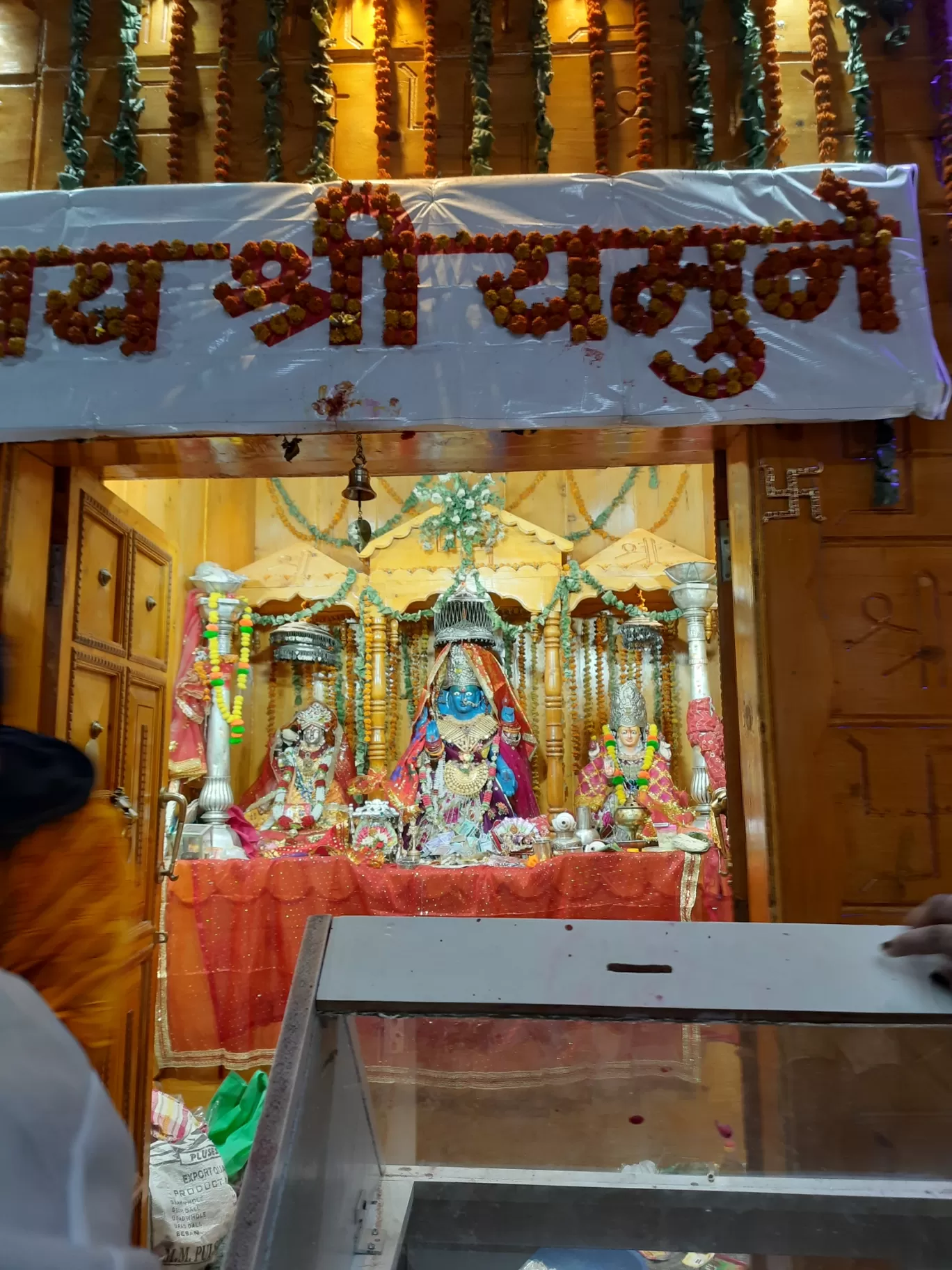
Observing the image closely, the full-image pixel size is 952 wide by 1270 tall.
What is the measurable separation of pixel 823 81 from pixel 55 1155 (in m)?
2.78

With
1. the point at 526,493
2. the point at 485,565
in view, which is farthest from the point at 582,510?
the point at 485,565

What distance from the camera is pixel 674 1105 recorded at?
111 centimetres

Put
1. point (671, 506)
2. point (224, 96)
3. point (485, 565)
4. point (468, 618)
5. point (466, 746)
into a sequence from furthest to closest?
point (671, 506), point (485, 565), point (468, 618), point (466, 746), point (224, 96)

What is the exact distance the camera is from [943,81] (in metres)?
2.18

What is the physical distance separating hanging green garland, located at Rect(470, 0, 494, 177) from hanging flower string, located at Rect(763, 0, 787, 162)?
0.76 meters

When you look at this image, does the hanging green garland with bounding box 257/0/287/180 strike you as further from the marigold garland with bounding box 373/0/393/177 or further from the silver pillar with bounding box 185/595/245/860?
the silver pillar with bounding box 185/595/245/860

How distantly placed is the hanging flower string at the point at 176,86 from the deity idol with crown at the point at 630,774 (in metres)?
4.18

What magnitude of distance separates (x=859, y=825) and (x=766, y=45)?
6.99 feet

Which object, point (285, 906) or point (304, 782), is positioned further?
point (304, 782)

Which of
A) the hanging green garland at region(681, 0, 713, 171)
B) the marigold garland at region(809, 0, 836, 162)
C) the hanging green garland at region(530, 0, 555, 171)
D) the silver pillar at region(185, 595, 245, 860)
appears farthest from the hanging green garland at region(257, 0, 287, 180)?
the silver pillar at region(185, 595, 245, 860)

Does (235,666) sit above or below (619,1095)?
above

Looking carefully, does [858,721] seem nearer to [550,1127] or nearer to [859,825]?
[859,825]

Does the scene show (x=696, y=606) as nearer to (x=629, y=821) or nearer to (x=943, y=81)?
(x=629, y=821)

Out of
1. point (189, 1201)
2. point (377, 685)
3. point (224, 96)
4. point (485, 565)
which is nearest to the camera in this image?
point (224, 96)
